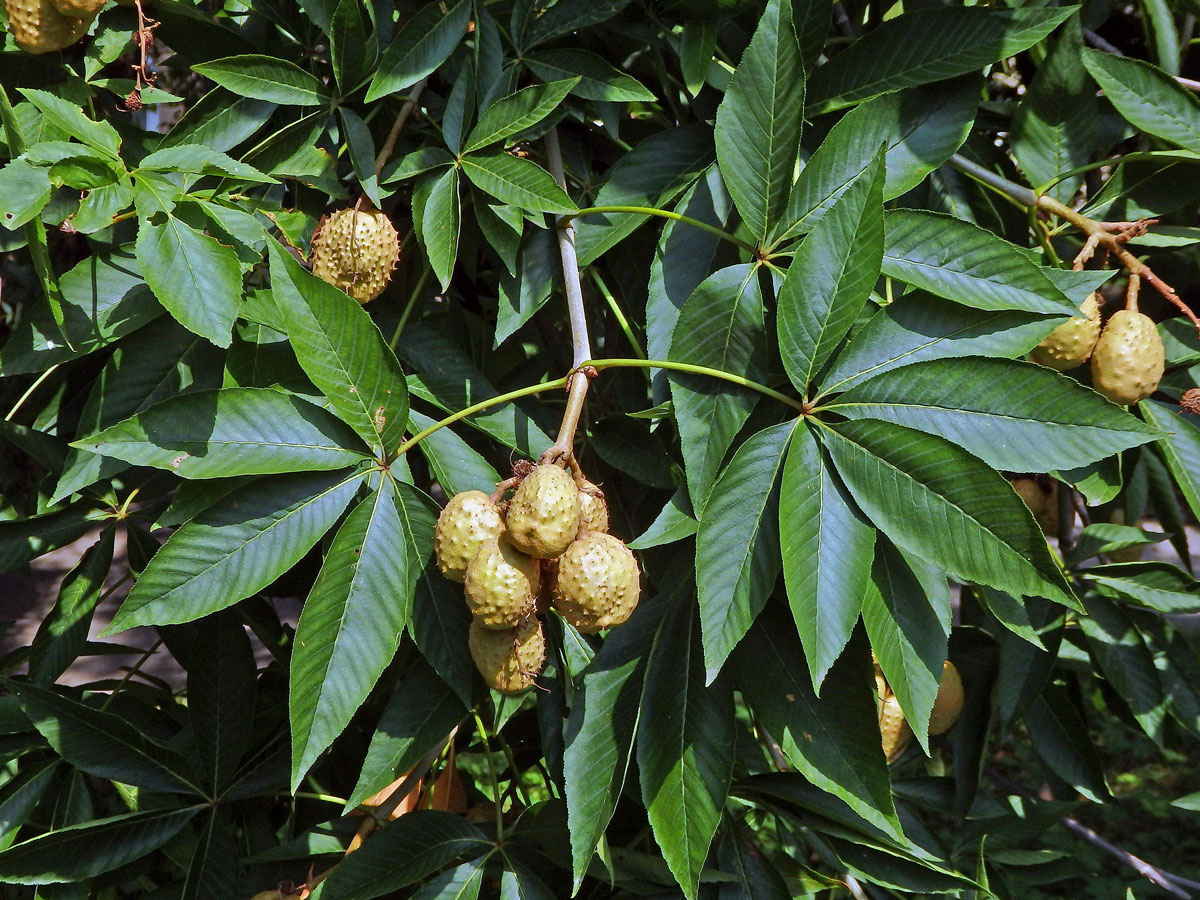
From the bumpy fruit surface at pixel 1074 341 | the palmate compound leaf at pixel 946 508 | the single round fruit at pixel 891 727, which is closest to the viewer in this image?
the palmate compound leaf at pixel 946 508

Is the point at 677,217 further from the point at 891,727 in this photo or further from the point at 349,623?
the point at 891,727

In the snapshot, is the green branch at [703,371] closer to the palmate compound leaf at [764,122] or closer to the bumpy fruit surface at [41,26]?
the palmate compound leaf at [764,122]

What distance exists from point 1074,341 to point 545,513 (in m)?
0.71

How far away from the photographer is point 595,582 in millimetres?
891

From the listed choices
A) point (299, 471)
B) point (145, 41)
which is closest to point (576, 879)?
point (299, 471)

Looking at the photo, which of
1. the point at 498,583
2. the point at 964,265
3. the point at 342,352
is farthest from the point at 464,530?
the point at 964,265

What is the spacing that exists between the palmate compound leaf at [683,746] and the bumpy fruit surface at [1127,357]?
0.57 m

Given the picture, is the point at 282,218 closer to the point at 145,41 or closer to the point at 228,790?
the point at 145,41

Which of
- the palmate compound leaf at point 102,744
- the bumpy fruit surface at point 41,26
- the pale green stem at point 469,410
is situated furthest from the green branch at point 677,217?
the palmate compound leaf at point 102,744

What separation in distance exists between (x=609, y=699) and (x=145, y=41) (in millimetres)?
923

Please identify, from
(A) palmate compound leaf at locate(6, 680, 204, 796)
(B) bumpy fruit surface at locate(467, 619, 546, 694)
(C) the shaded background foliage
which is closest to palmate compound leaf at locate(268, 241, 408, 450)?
(C) the shaded background foliage

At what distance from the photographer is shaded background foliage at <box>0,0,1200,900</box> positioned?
937 millimetres

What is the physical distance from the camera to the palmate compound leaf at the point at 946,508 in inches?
34.0

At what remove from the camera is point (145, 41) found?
1153 mm
